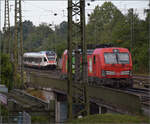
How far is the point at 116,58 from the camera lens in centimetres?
2027

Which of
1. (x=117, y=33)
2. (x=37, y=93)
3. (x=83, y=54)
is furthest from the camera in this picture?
(x=117, y=33)

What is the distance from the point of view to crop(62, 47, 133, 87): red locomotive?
1964cm

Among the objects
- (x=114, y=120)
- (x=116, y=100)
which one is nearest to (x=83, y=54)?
(x=116, y=100)

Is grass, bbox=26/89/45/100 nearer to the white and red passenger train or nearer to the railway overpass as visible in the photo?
the white and red passenger train

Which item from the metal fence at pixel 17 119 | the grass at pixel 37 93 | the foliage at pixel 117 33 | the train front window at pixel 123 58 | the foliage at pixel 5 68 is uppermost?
the foliage at pixel 117 33

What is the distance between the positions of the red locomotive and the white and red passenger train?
53.7 ft

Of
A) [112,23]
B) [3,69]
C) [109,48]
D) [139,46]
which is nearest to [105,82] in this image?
[109,48]

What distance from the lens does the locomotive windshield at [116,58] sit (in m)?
19.9

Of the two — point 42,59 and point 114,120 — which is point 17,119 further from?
point 42,59

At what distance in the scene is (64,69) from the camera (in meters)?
26.2

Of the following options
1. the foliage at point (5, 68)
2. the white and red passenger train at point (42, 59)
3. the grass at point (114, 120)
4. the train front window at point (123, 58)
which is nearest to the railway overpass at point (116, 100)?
the grass at point (114, 120)

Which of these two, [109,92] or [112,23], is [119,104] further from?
[112,23]

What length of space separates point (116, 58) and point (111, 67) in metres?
0.79

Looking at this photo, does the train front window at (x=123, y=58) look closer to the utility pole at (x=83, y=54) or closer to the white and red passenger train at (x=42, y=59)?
the utility pole at (x=83, y=54)
